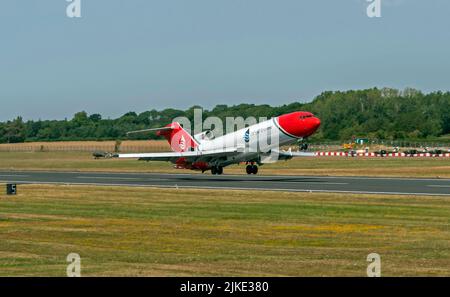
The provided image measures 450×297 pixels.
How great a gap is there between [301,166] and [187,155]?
828 inches

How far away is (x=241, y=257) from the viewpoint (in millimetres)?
21953

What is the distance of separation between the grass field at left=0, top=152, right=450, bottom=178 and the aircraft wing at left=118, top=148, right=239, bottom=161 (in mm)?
7894

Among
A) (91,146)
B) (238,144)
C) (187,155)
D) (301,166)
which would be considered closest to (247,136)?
(238,144)

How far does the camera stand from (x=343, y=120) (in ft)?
472

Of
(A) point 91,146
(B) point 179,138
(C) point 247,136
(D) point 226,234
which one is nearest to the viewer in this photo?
(D) point 226,234

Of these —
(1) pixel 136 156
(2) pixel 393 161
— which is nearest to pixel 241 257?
(1) pixel 136 156

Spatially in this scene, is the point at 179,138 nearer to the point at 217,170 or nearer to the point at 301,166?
the point at 217,170

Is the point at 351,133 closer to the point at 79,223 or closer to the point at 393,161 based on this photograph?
the point at 393,161

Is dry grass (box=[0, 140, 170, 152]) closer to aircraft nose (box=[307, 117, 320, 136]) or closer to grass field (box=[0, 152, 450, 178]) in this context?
grass field (box=[0, 152, 450, 178])

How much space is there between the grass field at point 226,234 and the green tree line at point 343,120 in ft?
257

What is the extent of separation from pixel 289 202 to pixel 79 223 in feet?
37.0

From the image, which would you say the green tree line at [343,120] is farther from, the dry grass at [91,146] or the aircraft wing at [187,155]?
the aircraft wing at [187,155]

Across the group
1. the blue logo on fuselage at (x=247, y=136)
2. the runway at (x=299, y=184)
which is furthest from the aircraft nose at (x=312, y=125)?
the blue logo on fuselage at (x=247, y=136)

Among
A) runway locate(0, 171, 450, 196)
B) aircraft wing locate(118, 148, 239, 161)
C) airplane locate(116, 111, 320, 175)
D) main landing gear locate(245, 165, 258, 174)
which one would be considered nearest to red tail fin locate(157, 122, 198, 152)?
airplane locate(116, 111, 320, 175)
